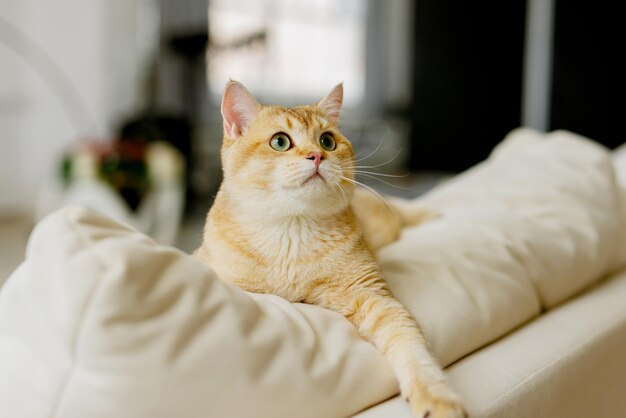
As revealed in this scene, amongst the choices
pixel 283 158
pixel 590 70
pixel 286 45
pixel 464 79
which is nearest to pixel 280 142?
pixel 283 158

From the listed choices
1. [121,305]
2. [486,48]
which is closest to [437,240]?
[121,305]

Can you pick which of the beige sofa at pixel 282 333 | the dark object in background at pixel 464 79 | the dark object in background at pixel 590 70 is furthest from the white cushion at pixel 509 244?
the dark object in background at pixel 464 79

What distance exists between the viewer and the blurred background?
14.2ft

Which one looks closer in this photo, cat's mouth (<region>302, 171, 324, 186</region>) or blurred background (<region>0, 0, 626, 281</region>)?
cat's mouth (<region>302, 171, 324, 186</region>)

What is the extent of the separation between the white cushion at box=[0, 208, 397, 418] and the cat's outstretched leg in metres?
0.10

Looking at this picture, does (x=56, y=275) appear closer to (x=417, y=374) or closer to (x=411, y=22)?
(x=417, y=374)

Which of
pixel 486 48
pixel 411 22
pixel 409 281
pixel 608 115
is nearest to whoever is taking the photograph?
pixel 409 281

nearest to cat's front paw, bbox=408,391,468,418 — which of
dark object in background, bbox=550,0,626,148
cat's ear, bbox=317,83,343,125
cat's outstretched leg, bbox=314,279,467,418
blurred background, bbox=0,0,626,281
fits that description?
cat's outstretched leg, bbox=314,279,467,418

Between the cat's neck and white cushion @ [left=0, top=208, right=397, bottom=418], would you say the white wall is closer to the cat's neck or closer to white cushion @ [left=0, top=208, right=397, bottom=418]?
the cat's neck

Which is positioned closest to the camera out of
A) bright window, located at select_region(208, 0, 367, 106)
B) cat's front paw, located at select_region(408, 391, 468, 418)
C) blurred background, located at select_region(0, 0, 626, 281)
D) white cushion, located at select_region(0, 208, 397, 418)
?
white cushion, located at select_region(0, 208, 397, 418)

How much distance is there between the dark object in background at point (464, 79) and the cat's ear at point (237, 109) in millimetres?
3832

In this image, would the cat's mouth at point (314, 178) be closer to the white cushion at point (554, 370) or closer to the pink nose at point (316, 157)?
the pink nose at point (316, 157)

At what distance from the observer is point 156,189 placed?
4.14m

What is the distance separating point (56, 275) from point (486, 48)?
4.54m
